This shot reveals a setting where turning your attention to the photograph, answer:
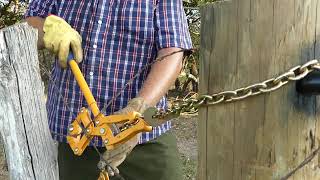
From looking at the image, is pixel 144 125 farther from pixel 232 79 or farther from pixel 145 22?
pixel 145 22

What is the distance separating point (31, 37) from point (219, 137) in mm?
988

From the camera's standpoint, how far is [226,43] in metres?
1.51

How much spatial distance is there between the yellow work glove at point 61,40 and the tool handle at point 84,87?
0.03 m

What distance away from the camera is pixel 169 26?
276 cm

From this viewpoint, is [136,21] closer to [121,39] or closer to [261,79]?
[121,39]

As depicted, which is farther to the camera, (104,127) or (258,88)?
(104,127)

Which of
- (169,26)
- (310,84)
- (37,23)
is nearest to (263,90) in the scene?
(310,84)

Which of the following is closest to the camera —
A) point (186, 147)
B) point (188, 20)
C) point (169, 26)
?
→ point (169, 26)

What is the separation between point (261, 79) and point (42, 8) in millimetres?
1844

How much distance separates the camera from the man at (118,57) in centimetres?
266

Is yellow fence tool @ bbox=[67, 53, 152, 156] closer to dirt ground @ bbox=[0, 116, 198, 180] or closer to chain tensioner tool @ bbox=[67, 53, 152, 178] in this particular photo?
chain tensioner tool @ bbox=[67, 53, 152, 178]

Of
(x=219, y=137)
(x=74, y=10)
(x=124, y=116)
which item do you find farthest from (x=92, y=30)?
(x=219, y=137)

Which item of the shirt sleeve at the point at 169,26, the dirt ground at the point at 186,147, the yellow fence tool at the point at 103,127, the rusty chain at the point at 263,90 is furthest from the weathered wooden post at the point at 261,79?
the dirt ground at the point at 186,147

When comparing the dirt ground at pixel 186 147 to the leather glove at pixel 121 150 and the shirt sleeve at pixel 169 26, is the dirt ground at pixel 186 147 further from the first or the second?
the leather glove at pixel 121 150
